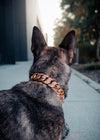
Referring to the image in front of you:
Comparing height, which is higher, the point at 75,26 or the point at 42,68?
the point at 75,26

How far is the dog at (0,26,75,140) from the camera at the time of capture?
1150 millimetres

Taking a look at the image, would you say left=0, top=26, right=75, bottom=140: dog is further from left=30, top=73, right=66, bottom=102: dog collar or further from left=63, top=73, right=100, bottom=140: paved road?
left=63, top=73, right=100, bottom=140: paved road

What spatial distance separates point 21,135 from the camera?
1.12 meters

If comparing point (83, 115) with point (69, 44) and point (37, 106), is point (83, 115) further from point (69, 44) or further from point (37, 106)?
point (37, 106)

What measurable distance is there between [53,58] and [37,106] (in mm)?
819

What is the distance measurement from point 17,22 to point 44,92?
30.0ft

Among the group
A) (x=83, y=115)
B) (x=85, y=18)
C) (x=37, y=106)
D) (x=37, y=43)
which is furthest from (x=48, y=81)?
(x=85, y=18)

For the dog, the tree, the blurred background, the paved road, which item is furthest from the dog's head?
the tree

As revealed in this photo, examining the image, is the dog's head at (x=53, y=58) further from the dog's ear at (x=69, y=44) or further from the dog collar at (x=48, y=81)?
the dog collar at (x=48, y=81)

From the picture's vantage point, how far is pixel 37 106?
51.9 inches

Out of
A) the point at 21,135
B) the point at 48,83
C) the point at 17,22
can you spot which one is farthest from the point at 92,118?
the point at 17,22

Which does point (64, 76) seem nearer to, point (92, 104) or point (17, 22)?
point (92, 104)

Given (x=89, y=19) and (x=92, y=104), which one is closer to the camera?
(x=92, y=104)

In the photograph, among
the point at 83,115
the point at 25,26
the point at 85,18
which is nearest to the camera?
the point at 83,115
